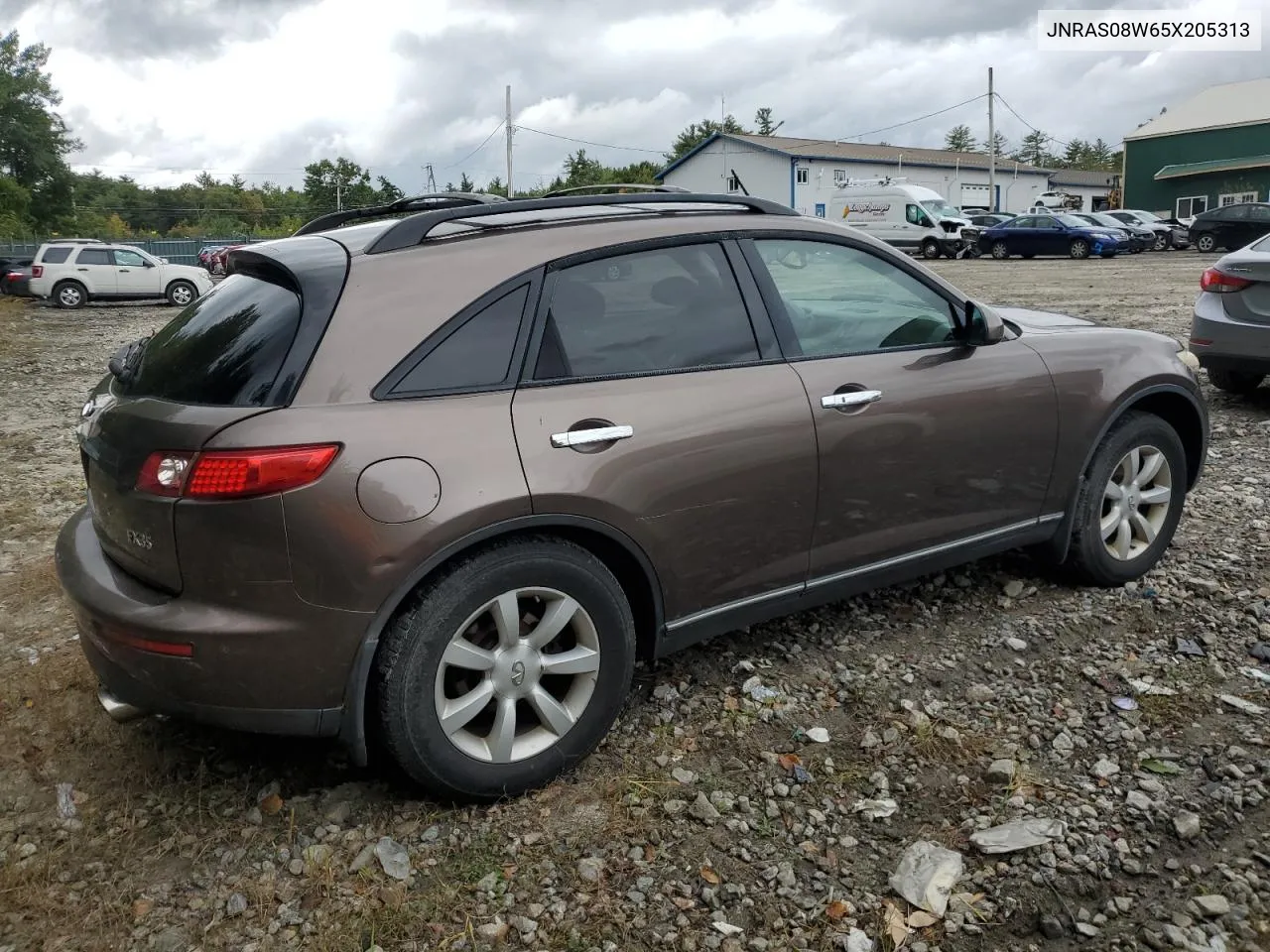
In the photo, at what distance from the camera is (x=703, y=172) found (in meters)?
62.6

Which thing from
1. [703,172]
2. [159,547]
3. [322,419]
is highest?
[703,172]

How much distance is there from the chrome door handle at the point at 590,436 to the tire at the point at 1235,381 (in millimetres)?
6828

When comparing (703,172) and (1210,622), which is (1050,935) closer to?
(1210,622)

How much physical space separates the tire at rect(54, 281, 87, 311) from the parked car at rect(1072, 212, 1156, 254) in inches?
1076

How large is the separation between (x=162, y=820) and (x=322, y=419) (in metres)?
1.30

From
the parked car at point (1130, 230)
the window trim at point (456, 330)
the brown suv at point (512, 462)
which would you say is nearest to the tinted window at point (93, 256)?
the brown suv at point (512, 462)

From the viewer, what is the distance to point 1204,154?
160 ft

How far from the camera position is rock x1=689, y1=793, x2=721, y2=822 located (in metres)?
2.92

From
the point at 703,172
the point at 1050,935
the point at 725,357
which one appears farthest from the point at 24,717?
the point at 703,172

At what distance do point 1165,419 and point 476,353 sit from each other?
3209mm

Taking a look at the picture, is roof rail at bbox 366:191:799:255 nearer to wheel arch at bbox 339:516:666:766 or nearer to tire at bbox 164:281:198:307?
wheel arch at bbox 339:516:666:766

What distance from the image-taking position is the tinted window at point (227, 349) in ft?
8.83

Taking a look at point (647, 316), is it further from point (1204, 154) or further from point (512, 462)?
point (1204, 154)

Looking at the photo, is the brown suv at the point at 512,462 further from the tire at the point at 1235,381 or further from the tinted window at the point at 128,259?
the tinted window at the point at 128,259
